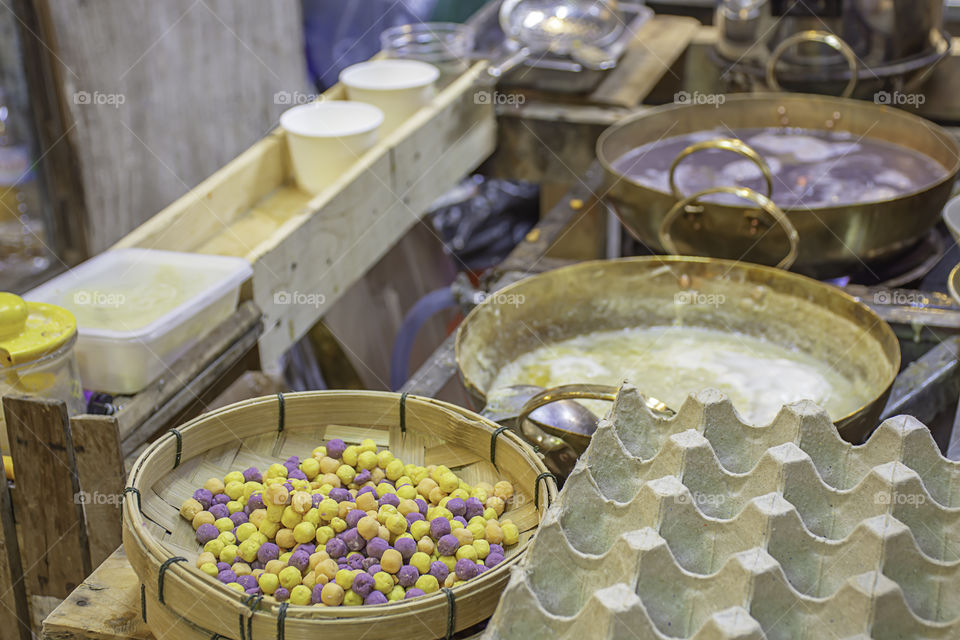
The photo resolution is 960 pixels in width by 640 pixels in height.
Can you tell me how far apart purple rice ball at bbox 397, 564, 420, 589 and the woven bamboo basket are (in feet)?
0.32

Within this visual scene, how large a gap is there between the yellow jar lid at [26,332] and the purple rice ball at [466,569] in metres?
0.88

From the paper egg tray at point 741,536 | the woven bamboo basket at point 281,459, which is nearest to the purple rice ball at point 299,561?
the woven bamboo basket at point 281,459

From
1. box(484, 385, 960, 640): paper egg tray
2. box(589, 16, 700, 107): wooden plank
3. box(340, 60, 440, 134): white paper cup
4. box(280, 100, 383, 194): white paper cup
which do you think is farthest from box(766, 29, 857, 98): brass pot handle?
box(484, 385, 960, 640): paper egg tray

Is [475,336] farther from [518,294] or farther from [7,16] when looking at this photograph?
[7,16]

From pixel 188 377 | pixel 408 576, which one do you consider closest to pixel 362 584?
pixel 408 576

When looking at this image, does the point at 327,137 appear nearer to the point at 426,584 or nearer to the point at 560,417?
the point at 560,417

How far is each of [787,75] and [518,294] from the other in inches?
64.2

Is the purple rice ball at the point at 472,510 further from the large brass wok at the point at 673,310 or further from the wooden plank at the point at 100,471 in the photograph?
the wooden plank at the point at 100,471

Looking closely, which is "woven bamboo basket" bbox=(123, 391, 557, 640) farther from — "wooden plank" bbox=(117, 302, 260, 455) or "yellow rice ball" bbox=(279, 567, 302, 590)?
"wooden plank" bbox=(117, 302, 260, 455)

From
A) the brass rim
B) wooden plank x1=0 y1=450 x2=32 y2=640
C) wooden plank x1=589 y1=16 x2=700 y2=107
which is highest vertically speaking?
the brass rim

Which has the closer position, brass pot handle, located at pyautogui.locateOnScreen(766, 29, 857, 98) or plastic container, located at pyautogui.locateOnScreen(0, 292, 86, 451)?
plastic container, located at pyautogui.locateOnScreen(0, 292, 86, 451)

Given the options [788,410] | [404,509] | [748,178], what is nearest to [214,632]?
[404,509]

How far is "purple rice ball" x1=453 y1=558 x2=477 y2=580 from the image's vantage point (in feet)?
4.00

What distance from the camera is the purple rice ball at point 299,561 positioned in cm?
124
